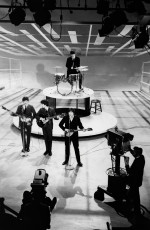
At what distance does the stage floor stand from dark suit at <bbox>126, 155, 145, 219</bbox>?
4018 mm

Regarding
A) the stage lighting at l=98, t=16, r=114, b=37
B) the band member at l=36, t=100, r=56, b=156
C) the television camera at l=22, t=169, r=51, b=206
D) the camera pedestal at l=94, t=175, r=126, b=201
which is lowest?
the camera pedestal at l=94, t=175, r=126, b=201

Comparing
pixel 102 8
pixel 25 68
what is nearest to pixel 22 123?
pixel 102 8

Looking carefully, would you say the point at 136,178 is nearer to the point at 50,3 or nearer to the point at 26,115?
the point at 26,115

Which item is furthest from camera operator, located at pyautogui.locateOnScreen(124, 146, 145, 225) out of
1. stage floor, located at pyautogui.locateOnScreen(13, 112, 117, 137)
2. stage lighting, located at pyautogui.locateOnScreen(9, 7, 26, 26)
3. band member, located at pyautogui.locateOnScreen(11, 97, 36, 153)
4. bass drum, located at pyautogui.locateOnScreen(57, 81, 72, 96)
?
bass drum, located at pyautogui.locateOnScreen(57, 81, 72, 96)

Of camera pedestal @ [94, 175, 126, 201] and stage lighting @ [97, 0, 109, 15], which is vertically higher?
stage lighting @ [97, 0, 109, 15]

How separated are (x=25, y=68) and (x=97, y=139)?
19.2 metres

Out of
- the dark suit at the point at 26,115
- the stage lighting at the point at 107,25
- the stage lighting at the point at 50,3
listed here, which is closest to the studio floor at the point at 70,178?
the dark suit at the point at 26,115

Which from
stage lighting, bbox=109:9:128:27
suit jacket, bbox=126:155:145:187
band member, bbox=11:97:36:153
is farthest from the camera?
band member, bbox=11:97:36:153

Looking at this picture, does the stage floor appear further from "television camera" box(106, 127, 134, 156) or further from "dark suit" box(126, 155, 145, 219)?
"dark suit" box(126, 155, 145, 219)

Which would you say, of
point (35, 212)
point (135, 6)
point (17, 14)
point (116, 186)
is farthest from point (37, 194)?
point (17, 14)

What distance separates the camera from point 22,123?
6.36 m

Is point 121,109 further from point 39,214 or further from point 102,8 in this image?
point 39,214

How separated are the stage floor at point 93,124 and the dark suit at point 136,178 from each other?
402 cm

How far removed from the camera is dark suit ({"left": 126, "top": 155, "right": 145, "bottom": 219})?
12.3 ft
